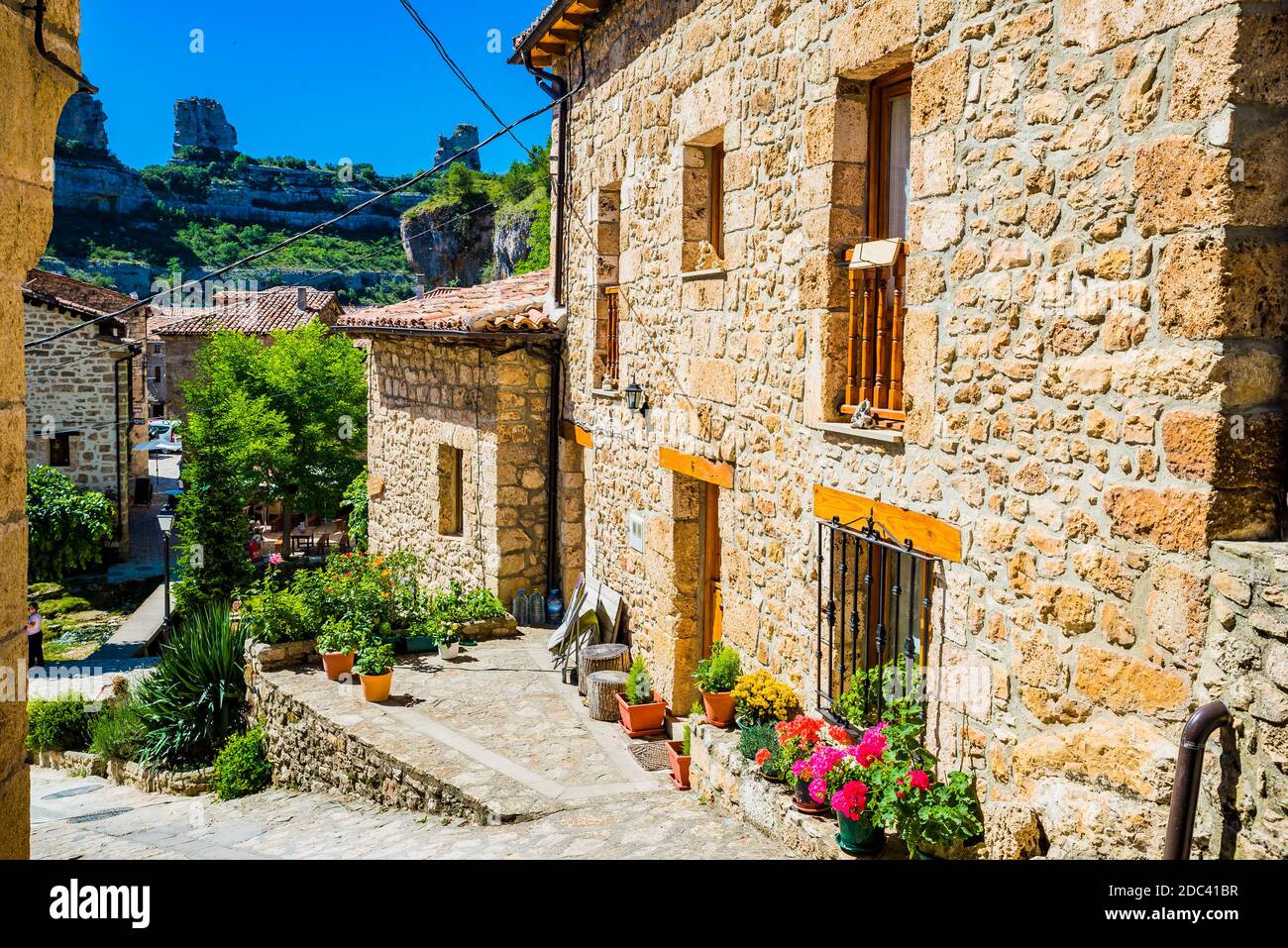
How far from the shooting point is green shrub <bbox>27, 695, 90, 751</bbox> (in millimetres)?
12273

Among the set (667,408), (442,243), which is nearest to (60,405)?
(442,243)

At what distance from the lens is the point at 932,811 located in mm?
4477

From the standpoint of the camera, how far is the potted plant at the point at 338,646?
9.65 metres

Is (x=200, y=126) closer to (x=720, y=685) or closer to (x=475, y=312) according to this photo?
(x=475, y=312)

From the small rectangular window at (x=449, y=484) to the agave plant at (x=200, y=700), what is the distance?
2697 mm

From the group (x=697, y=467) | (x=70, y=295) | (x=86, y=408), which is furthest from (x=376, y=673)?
(x=70, y=295)

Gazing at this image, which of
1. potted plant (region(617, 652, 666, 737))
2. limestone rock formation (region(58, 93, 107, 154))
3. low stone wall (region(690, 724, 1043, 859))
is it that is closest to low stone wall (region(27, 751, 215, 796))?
potted plant (region(617, 652, 666, 737))

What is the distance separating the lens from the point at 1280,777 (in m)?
3.09

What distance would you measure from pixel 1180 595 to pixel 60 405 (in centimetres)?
2464

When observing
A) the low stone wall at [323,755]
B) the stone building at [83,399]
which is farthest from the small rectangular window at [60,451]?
the low stone wall at [323,755]

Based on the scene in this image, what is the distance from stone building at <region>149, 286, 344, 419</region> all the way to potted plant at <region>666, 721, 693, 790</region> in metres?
28.4

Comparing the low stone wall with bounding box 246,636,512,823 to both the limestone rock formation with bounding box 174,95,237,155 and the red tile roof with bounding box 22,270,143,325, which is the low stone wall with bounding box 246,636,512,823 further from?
the limestone rock formation with bounding box 174,95,237,155

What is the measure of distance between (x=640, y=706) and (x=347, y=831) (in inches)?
94.7
